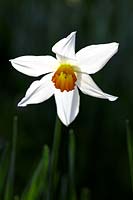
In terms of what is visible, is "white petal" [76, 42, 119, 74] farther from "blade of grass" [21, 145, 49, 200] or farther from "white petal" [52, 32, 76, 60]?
"blade of grass" [21, 145, 49, 200]

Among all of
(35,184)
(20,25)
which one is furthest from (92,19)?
(35,184)

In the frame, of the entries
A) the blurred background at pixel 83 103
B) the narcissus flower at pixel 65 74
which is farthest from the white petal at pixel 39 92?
the blurred background at pixel 83 103

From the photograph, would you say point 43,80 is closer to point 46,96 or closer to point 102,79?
point 46,96

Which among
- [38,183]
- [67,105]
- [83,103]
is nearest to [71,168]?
[38,183]

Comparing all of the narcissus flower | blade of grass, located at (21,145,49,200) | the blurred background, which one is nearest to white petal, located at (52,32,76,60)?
A: the narcissus flower

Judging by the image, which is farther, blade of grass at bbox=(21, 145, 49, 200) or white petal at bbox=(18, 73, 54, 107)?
blade of grass at bbox=(21, 145, 49, 200)

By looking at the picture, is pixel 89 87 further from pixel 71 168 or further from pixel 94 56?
pixel 71 168

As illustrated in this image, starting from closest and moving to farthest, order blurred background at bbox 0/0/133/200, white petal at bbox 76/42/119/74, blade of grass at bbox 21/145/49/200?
white petal at bbox 76/42/119/74
blade of grass at bbox 21/145/49/200
blurred background at bbox 0/0/133/200
